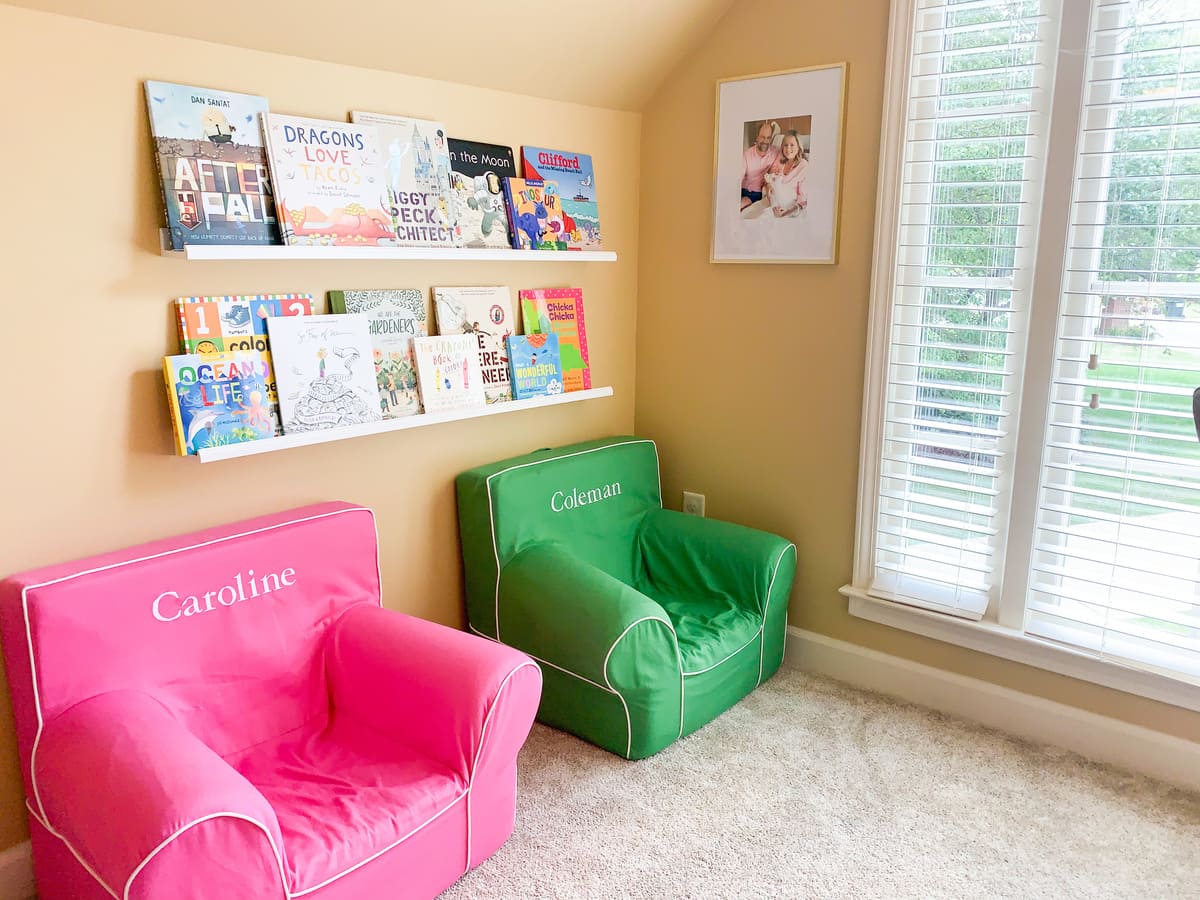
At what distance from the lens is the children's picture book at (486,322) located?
262 centimetres

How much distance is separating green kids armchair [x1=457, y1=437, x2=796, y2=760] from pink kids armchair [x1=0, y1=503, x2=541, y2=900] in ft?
1.35

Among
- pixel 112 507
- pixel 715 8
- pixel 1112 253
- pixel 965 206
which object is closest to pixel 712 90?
pixel 715 8

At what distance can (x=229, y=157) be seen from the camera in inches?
80.8

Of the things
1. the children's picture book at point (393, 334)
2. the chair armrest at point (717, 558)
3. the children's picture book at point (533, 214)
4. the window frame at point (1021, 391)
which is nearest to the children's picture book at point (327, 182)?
the children's picture book at point (393, 334)

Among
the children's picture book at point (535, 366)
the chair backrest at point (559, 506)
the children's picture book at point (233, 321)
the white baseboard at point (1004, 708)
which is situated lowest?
the white baseboard at point (1004, 708)

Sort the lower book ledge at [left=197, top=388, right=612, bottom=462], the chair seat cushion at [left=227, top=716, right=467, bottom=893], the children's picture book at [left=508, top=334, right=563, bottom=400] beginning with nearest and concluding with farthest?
the chair seat cushion at [left=227, top=716, right=467, bottom=893] < the lower book ledge at [left=197, top=388, right=612, bottom=462] < the children's picture book at [left=508, top=334, right=563, bottom=400]

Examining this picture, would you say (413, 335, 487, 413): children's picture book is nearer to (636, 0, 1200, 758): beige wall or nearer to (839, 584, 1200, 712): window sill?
(636, 0, 1200, 758): beige wall

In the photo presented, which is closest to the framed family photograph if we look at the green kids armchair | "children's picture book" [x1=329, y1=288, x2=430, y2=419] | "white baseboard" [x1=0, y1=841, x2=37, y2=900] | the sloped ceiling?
the sloped ceiling

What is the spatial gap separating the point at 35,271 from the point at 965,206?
229cm

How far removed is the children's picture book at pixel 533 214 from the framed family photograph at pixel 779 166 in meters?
0.56

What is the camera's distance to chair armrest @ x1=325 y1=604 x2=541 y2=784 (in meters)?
1.93

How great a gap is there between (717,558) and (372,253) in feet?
4.65

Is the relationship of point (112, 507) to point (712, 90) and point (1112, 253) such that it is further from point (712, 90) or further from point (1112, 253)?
point (1112, 253)

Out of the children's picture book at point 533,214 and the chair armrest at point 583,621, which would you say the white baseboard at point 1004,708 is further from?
the children's picture book at point 533,214
